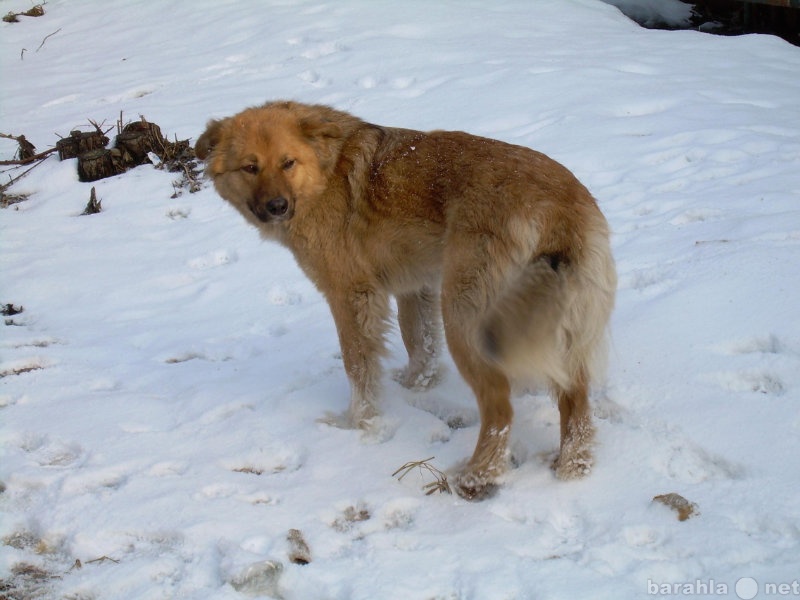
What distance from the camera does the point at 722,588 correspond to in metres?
2.53

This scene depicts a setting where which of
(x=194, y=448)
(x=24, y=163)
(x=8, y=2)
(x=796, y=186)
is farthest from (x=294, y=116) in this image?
(x=8, y=2)

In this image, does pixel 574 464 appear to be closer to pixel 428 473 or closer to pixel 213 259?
pixel 428 473

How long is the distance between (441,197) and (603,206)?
107 inches

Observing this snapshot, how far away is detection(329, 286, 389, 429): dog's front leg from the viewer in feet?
13.1

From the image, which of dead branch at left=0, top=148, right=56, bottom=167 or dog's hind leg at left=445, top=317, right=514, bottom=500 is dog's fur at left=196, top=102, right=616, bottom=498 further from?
dead branch at left=0, top=148, right=56, bottom=167

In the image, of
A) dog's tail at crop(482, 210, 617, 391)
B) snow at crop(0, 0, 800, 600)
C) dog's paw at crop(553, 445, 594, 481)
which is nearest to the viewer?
snow at crop(0, 0, 800, 600)

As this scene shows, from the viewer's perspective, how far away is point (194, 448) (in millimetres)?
3750

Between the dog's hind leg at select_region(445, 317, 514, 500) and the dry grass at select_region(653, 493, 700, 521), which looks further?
the dog's hind leg at select_region(445, 317, 514, 500)

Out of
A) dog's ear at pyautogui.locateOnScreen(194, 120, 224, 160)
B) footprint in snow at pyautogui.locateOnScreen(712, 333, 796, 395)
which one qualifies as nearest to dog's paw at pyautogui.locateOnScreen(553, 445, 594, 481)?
footprint in snow at pyautogui.locateOnScreen(712, 333, 796, 395)

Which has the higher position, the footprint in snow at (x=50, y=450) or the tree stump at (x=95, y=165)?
the tree stump at (x=95, y=165)

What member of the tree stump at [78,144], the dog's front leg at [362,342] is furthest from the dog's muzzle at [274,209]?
the tree stump at [78,144]

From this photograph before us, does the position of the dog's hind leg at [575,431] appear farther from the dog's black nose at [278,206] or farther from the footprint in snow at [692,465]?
the dog's black nose at [278,206]

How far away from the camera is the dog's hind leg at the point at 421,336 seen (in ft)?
14.2

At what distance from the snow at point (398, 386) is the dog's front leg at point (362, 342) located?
171mm
